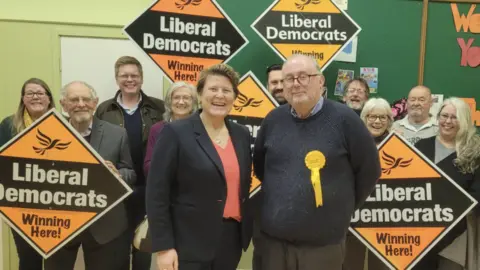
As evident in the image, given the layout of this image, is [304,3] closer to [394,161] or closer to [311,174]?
[394,161]

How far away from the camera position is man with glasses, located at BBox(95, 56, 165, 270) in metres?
3.02

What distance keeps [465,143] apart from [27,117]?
2793 millimetres

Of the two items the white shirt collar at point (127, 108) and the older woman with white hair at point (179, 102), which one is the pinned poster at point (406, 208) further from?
the white shirt collar at point (127, 108)

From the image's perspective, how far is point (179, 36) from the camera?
10.1 ft

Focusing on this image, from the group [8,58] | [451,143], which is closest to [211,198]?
[451,143]

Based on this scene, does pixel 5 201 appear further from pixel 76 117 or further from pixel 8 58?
pixel 8 58

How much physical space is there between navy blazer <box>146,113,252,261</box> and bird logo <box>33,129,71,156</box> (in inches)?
28.8

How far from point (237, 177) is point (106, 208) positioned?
2.82 ft

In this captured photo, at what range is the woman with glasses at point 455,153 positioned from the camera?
2738 millimetres

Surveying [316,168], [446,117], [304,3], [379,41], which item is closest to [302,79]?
[316,168]

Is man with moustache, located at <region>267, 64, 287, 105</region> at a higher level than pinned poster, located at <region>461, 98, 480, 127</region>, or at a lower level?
higher

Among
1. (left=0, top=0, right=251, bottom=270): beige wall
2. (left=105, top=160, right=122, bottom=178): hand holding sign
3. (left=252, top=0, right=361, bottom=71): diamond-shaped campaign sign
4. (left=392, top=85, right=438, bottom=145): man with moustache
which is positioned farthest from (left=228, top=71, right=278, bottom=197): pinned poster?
(left=0, top=0, right=251, bottom=270): beige wall

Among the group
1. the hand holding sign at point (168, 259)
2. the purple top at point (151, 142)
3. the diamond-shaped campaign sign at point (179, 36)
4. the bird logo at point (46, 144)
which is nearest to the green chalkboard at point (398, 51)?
the diamond-shaped campaign sign at point (179, 36)

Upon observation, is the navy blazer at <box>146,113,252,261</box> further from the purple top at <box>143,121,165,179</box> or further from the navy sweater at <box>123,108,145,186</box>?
the navy sweater at <box>123,108,145,186</box>
